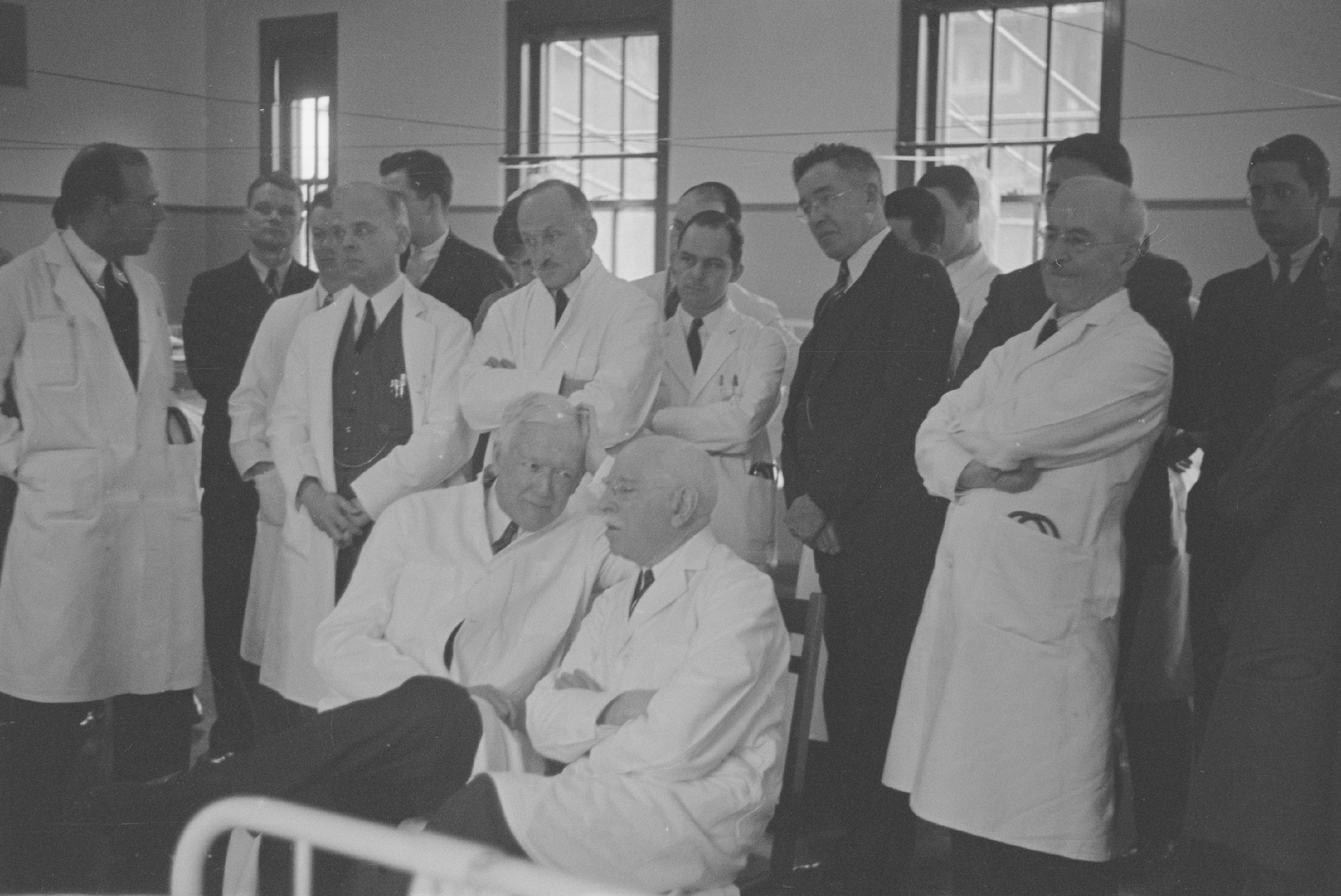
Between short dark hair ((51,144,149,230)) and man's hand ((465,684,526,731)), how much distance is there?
954 millimetres

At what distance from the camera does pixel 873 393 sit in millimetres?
2170

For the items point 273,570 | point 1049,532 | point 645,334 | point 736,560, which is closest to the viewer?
point 736,560

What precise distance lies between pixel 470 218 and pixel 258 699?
0.90 metres

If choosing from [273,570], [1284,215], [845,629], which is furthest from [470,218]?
[1284,215]

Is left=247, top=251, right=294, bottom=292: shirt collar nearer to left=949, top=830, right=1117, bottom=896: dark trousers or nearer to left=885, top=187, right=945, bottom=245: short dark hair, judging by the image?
left=885, top=187, right=945, bottom=245: short dark hair

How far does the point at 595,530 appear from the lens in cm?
200

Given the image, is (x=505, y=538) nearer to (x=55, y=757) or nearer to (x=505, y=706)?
(x=505, y=706)

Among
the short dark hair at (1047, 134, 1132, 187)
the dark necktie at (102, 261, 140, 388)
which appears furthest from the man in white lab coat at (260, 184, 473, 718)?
the short dark hair at (1047, 134, 1132, 187)

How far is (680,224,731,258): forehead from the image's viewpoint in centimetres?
214

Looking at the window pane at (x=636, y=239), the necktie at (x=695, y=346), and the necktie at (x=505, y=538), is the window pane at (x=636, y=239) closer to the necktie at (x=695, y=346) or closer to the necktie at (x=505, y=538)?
the necktie at (x=695, y=346)

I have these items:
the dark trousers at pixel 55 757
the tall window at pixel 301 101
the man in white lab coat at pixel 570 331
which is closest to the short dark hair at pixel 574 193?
the man in white lab coat at pixel 570 331

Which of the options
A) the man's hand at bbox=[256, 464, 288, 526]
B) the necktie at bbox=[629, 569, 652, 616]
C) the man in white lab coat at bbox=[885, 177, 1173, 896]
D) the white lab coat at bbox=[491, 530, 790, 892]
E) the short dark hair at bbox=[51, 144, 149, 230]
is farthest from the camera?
the man's hand at bbox=[256, 464, 288, 526]

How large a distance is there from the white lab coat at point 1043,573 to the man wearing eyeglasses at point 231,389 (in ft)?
3.41

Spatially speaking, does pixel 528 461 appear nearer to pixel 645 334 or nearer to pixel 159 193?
pixel 645 334
